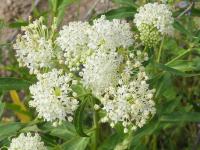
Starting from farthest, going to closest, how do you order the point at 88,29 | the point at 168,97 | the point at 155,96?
the point at 168,97, the point at 155,96, the point at 88,29

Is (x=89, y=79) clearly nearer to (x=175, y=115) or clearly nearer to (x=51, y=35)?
(x=51, y=35)

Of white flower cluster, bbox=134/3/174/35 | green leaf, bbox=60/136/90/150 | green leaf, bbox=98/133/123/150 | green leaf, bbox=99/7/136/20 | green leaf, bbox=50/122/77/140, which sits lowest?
green leaf, bbox=98/133/123/150

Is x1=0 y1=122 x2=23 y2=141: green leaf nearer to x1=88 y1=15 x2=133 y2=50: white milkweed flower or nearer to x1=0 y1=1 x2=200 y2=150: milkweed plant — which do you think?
x1=0 y1=1 x2=200 y2=150: milkweed plant

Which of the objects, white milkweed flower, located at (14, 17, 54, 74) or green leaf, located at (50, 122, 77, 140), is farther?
green leaf, located at (50, 122, 77, 140)

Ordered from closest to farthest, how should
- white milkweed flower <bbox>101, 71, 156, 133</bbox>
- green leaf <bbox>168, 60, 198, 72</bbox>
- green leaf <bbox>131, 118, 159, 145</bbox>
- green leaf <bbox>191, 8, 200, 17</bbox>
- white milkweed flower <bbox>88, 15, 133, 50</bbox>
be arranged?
1. white milkweed flower <bbox>101, 71, 156, 133</bbox>
2. white milkweed flower <bbox>88, 15, 133, 50</bbox>
3. green leaf <bbox>131, 118, 159, 145</bbox>
4. green leaf <bbox>168, 60, 198, 72</bbox>
5. green leaf <bbox>191, 8, 200, 17</bbox>

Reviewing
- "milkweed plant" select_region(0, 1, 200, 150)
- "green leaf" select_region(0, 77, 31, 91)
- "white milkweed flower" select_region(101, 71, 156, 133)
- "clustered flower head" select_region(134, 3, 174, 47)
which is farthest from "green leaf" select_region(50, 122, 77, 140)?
"clustered flower head" select_region(134, 3, 174, 47)

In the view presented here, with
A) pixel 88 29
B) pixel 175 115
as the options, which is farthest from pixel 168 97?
pixel 88 29

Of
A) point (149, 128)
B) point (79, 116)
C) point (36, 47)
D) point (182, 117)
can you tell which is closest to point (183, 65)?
point (182, 117)
